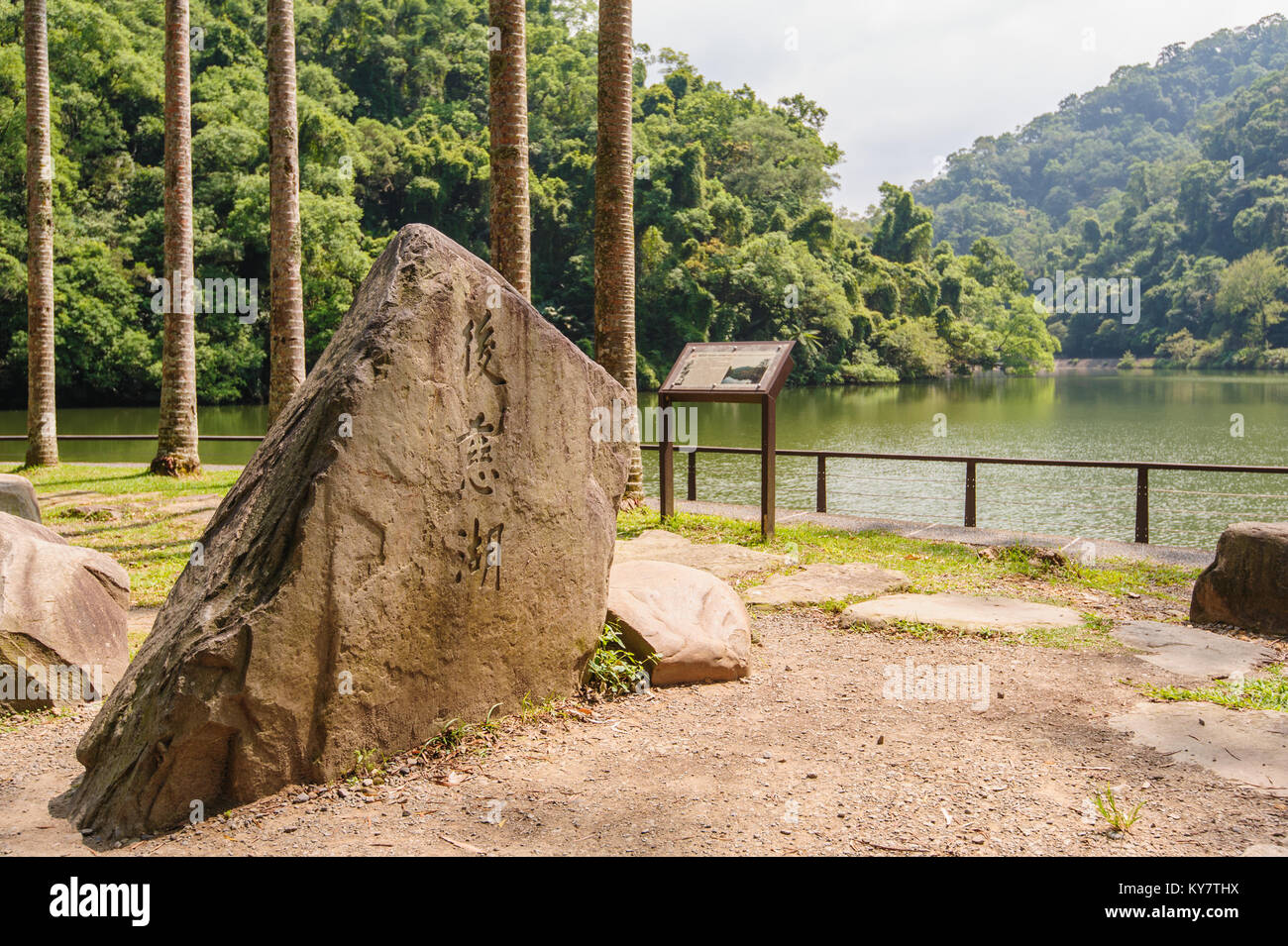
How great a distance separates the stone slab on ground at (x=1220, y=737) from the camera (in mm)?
4148

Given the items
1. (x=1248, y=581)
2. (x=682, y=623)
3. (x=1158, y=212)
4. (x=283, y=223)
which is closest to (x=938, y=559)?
(x=1248, y=581)

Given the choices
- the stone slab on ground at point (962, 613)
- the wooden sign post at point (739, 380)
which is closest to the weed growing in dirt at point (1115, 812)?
the stone slab on ground at point (962, 613)

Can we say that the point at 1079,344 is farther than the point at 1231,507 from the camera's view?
Yes

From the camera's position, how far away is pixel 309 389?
4.49m

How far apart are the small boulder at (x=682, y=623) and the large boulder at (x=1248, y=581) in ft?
10.5

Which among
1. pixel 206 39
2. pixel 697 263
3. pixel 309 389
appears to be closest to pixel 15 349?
pixel 206 39

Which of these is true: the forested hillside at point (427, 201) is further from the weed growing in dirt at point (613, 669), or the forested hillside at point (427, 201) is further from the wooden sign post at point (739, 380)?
the weed growing in dirt at point (613, 669)

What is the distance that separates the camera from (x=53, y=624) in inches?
208

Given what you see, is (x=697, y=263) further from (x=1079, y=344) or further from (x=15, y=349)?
(x=1079, y=344)

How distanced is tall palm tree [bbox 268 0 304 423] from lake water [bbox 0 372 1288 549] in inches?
294

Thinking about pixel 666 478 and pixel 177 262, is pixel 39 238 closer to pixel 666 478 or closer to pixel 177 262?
pixel 177 262

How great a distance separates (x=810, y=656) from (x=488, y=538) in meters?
2.36

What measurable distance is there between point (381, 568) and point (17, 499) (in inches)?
196

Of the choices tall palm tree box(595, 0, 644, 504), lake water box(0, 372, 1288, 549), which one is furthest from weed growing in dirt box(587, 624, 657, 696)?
lake water box(0, 372, 1288, 549)
